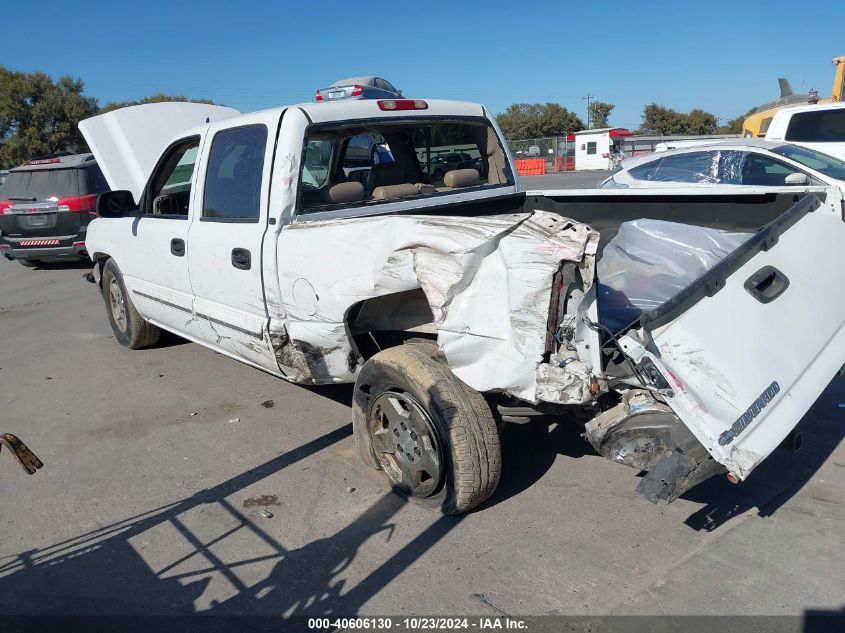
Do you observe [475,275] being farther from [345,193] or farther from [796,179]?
[796,179]

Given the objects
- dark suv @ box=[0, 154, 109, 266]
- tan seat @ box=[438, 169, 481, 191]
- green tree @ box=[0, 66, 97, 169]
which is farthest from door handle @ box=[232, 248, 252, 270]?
green tree @ box=[0, 66, 97, 169]

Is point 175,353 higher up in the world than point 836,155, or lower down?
lower down

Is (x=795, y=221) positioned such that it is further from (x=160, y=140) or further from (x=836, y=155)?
(x=836, y=155)

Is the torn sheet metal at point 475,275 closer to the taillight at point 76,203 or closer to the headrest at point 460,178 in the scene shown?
the headrest at point 460,178

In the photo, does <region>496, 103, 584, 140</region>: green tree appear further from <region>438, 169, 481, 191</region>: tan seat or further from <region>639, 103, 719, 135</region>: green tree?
<region>438, 169, 481, 191</region>: tan seat

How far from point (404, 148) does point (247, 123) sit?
1.19 meters

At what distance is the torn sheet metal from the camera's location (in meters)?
3.00

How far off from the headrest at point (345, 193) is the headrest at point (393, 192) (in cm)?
20

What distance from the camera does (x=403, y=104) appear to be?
4953 mm

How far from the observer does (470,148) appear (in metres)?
5.48

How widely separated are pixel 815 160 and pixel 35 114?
45133 mm

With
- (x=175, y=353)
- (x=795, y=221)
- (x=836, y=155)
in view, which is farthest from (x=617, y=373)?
(x=836, y=155)

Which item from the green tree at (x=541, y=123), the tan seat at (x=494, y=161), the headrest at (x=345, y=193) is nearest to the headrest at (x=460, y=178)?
the tan seat at (x=494, y=161)

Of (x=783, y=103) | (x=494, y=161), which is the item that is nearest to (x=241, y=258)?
(x=494, y=161)
